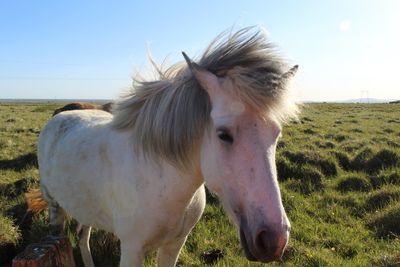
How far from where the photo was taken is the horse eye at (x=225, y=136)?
2.11 m

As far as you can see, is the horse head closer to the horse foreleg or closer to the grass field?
the grass field

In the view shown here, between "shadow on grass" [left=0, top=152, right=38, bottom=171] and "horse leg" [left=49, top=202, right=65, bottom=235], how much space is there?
12.5ft

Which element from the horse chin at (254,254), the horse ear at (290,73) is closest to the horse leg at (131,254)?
the horse chin at (254,254)

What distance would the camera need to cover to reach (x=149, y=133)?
259 cm

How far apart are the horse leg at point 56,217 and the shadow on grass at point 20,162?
3824 mm

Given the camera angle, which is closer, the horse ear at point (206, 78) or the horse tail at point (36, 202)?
the horse ear at point (206, 78)

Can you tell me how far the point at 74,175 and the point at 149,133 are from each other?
3.83 ft

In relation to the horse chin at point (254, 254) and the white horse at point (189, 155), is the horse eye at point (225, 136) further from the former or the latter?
the horse chin at point (254, 254)

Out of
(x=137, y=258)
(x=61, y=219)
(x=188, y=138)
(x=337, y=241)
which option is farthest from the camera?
(x=337, y=241)

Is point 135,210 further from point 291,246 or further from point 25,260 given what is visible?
point 291,246

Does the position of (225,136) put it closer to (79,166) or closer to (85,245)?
(79,166)

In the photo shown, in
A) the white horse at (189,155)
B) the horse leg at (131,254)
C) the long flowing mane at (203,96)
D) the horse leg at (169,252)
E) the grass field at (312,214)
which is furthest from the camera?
the grass field at (312,214)

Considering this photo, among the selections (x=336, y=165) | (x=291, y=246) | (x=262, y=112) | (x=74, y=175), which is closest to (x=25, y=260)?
(x=74, y=175)

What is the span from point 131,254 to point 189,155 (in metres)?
0.90
